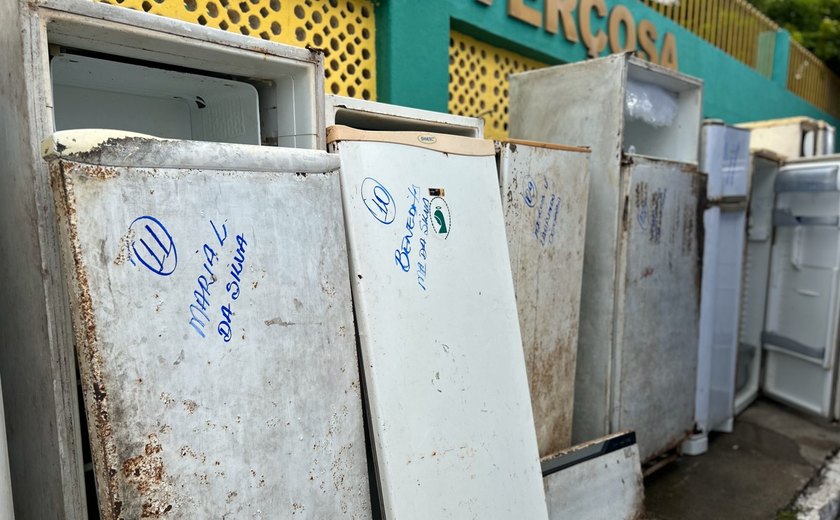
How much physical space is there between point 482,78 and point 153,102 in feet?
7.54

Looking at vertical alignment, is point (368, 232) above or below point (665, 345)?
above

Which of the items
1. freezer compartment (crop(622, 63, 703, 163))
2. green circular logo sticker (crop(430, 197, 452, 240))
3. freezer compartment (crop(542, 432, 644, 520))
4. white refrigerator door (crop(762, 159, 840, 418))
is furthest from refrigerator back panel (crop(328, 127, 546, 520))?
white refrigerator door (crop(762, 159, 840, 418))

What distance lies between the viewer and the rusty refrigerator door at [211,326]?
116cm

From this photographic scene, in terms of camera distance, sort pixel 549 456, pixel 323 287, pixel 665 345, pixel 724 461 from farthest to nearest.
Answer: pixel 724 461 → pixel 665 345 → pixel 549 456 → pixel 323 287

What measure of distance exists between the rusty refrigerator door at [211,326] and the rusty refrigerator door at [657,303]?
1720 mm

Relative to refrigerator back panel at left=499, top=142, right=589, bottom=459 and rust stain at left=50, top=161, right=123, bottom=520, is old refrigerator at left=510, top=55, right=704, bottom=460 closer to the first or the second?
refrigerator back panel at left=499, top=142, right=589, bottom=459

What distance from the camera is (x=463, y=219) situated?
1912 mm

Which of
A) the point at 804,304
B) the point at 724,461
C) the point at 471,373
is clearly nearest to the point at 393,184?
the point at 471,373

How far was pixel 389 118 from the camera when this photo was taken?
2.07 m

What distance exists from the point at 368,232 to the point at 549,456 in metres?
1.33

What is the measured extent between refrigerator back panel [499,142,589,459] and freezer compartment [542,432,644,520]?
0.36 feet

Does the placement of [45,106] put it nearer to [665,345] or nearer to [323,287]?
[323,287]

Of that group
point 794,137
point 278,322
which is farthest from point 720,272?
point 278,322

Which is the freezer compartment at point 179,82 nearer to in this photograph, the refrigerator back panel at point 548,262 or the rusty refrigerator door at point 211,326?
the rusty refrigerator door at point 211,326
